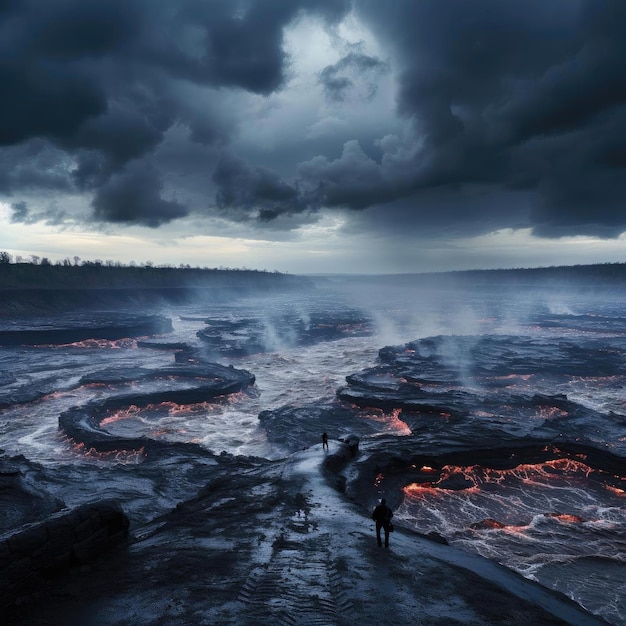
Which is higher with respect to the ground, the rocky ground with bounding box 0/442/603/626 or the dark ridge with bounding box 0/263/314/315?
the dark ridge with bounding box 0/263/314/315

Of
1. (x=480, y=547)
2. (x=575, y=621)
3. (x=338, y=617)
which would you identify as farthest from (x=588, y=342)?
(x=338, y=617)

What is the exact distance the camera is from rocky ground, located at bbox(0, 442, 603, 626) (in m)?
8.33

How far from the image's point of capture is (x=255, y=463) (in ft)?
63.8

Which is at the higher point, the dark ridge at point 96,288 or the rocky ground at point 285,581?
the dark ridge at point 96,288

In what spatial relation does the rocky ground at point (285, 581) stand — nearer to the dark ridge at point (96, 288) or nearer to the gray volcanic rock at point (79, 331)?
the gray volcanic rock at point (79, 331)

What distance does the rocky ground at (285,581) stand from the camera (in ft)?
27.3

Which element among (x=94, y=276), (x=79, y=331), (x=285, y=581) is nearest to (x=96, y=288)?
(x=94, y=276)

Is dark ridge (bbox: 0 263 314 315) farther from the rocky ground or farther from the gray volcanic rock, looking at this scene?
the rocky ground

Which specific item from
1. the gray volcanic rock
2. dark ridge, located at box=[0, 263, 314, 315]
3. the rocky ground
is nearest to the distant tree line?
dark ridge, located at box=[0, 263, 314, 315]

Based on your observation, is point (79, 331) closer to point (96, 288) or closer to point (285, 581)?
point (285, 581)

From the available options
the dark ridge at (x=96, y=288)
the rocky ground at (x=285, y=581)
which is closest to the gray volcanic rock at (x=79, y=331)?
the dark ridge at (x=96, y=288)

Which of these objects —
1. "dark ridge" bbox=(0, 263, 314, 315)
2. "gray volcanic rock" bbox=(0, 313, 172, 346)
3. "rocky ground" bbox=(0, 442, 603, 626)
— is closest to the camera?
"rocky ground" bbox=(0, 442, 603, 626)

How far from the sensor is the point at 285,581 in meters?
9.38

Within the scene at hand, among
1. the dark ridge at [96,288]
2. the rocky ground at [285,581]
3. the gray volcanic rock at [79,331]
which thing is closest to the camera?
the rocky ground at [285,581]
